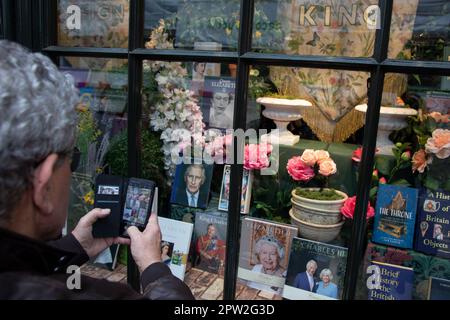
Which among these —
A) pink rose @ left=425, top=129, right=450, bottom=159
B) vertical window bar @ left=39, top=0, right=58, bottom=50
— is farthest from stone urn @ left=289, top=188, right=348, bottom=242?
vertical window bar @ left=39, top=0, right=58, bottom=50

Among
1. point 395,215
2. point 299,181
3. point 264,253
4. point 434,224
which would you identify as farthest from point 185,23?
point 434,224

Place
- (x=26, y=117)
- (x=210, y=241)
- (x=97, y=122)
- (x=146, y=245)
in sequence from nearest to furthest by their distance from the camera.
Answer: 1. (x=26, y=117)
2. (x=146, y=245)
3. (x=210, y=241)
4. (x=97, y=122)

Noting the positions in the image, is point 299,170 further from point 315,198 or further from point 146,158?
point 146,158

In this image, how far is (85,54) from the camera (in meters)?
2.00

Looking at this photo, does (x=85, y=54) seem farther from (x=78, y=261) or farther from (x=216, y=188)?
(x=78, y=261)

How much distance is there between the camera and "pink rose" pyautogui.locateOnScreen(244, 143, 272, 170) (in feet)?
6.13

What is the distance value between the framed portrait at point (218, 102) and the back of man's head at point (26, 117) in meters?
0.98

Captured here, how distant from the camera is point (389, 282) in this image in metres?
1.72

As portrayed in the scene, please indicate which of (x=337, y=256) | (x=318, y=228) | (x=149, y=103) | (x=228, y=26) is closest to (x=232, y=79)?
(x=228, y=26)

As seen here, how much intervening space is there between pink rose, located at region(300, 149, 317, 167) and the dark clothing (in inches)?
35.0

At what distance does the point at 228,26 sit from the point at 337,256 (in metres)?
1.02

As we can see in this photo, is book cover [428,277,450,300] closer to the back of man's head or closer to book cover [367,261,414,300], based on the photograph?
book cover [367,261,414,300]

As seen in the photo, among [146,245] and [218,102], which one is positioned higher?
[218,102]

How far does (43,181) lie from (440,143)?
→ 1420 mm
